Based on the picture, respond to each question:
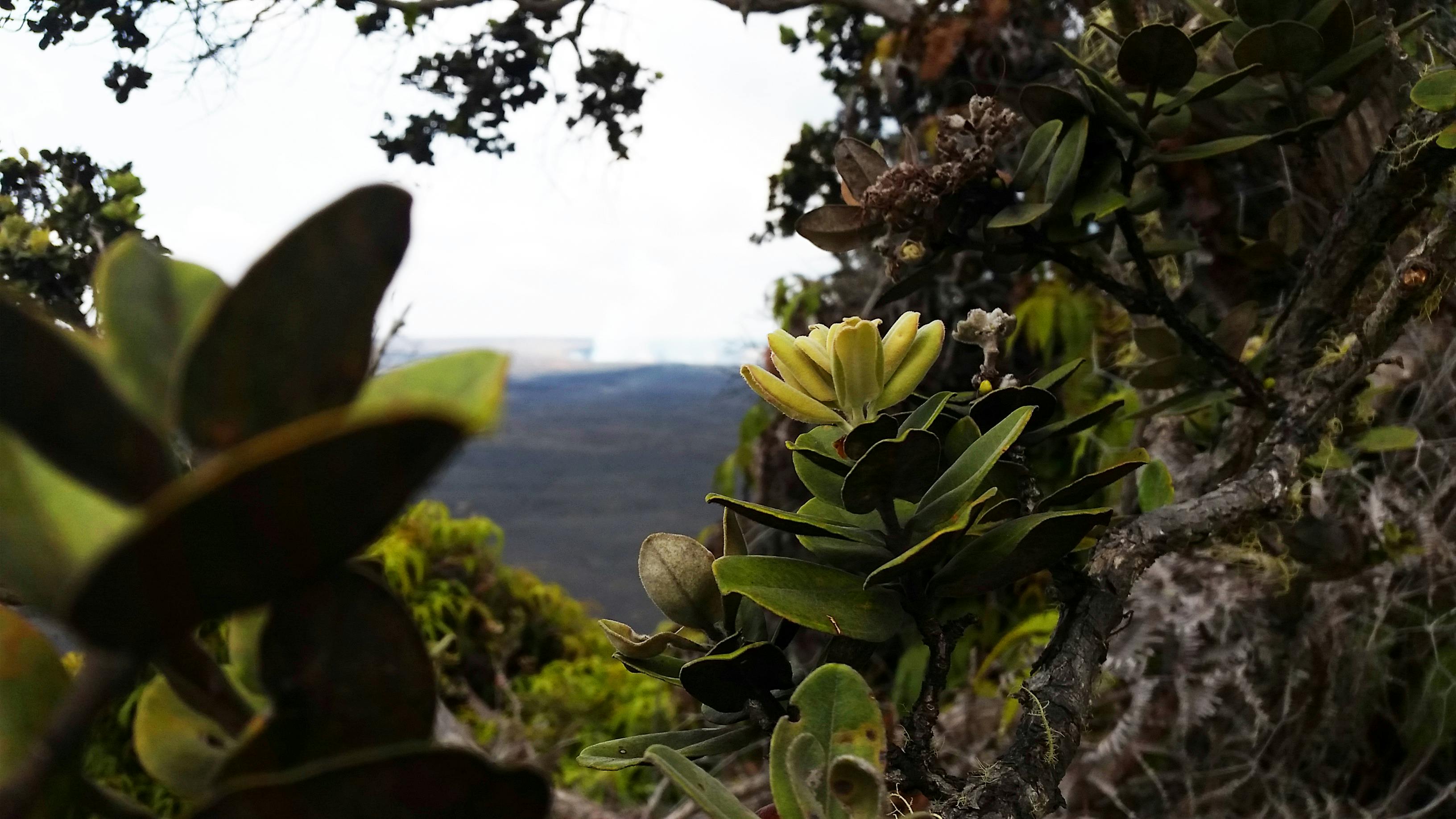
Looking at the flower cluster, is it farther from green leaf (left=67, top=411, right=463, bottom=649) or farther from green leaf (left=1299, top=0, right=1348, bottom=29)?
green leaf (left=1299, top=0, right=1348, bottom=29)

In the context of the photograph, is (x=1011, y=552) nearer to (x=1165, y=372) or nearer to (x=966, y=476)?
(x=966, y=476)

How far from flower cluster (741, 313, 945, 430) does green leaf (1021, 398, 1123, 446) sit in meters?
0.05

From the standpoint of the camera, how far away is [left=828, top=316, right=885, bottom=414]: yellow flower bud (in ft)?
0.95

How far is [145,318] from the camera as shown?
138mm

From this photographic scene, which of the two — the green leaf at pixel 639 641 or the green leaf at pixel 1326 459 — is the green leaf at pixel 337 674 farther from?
the green leaf at pixel 1326 459

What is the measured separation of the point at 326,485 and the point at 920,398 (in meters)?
0.30

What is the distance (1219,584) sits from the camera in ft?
3.55

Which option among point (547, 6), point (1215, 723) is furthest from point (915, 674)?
point (547, 6)

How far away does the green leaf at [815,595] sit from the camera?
0.27m

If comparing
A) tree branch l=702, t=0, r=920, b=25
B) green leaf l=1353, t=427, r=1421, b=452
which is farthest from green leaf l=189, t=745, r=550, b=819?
tree branch l=702, t=0, r=920, b=25

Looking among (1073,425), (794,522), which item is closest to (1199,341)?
(1073,425)

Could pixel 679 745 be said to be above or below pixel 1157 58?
below

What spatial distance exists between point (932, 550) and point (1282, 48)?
0.37 meters

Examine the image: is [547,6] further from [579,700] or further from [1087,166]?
[579,700]
